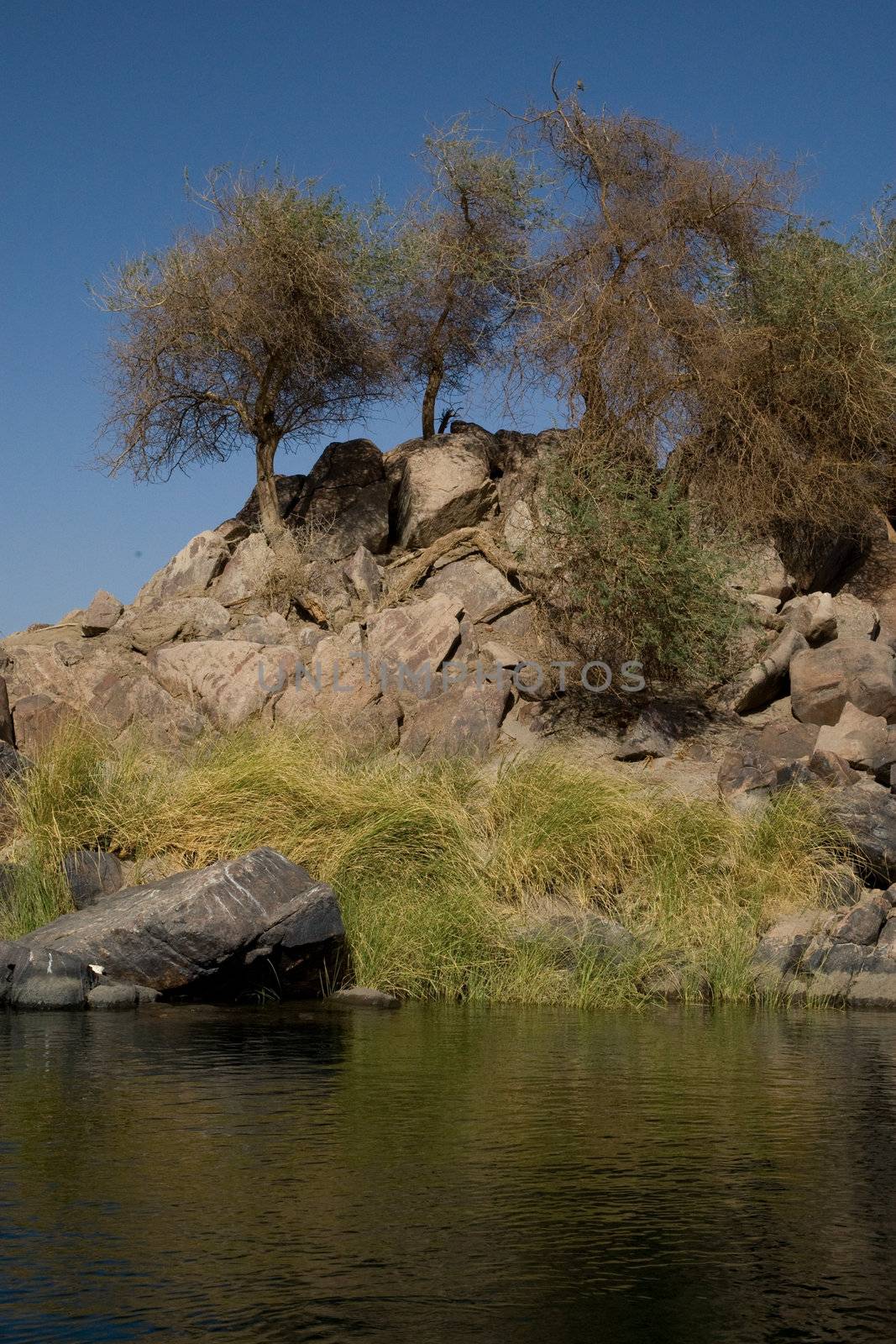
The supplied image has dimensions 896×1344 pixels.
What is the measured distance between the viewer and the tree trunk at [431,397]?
24500 mm

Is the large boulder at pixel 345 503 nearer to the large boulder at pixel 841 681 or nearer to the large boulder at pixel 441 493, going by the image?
the large boulder at pixel 441 493

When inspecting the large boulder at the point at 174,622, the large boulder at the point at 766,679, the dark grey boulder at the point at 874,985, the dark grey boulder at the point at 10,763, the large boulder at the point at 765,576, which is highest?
the large boulder at the point at 765,576

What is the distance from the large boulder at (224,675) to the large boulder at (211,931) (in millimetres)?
6456

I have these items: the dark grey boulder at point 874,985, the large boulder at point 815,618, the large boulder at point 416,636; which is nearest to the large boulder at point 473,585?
the large boulder at point 416,636

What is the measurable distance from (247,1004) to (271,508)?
43.2 feet

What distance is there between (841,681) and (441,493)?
26.0 ft

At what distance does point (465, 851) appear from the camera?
502 inches

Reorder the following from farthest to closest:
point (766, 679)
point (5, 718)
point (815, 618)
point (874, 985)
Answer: point (815, 618) → point (766, 679) → point (5, 718) → point (874, 985)

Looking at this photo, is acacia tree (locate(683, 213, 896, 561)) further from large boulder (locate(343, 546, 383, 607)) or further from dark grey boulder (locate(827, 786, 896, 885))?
dark grey boulder (locate(827, 786, 896, 885))

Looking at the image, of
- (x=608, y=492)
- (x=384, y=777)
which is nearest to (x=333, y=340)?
(x=608, y=492)

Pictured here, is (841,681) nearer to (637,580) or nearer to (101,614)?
(637,580)

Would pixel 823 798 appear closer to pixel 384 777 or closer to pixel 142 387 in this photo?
pixel 384 777

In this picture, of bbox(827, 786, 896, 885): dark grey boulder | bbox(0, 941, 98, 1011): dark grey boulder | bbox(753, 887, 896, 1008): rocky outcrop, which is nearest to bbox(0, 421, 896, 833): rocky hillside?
bbox(827, 786, 896, 885): dark grey boulder

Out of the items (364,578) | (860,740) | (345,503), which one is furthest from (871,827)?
(345,503)
